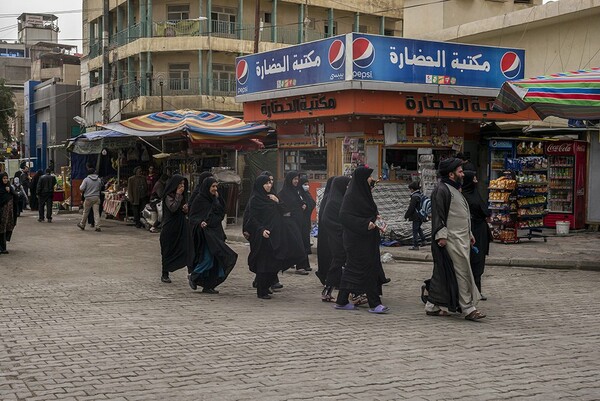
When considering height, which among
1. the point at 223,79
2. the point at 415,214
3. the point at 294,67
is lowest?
the point at 415,214

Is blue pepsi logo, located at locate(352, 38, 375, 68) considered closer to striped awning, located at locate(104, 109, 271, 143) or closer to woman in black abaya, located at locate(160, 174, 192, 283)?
striped awning, located at locate(104, 109, 271, 143)

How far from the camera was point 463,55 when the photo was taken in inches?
736

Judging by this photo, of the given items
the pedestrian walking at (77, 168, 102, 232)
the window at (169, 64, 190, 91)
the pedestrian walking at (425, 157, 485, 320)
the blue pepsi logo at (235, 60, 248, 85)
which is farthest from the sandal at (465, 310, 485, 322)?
the window at (169, 64, 190, 91)

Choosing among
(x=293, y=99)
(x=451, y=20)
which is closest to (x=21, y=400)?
(x=293, y=99)

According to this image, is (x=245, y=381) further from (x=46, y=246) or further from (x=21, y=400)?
(x=46, y=246)

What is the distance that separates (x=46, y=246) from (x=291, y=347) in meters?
11.0

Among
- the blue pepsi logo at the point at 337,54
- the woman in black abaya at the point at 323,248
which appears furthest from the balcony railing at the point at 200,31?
the woman in black abaya at the point at 323,248

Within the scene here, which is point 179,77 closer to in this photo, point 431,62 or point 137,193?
point 137,193

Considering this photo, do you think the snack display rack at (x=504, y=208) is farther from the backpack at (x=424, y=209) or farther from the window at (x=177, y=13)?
the window at (x=177, y=13)

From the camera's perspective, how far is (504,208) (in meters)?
16.2

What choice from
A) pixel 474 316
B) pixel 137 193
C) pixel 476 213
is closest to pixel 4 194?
pixel 137 193

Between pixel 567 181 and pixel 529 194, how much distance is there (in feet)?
10.2

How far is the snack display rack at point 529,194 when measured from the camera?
54.9 feet

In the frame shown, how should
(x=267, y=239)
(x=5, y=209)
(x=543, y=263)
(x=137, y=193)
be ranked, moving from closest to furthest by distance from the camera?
(x=267, y=239), (x=543, y=263), (x=5, y=209), (x=137, y=193)
